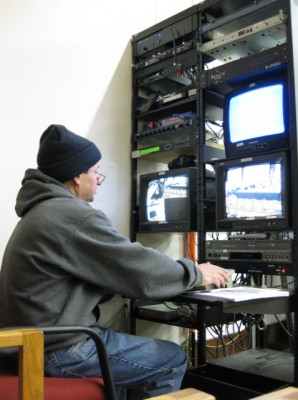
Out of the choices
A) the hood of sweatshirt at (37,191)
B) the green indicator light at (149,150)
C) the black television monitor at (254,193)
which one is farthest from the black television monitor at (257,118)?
the hood of sweatshirt at (37,191)

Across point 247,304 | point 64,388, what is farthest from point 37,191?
point 247,304

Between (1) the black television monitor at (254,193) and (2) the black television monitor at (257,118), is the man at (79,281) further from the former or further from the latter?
(2) the black television monitor at (257,118)

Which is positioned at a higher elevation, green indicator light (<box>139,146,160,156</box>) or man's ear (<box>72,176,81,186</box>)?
green indicator light (<box>139,146,160,156</box>)

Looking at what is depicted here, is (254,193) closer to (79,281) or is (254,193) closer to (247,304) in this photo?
(247,304)

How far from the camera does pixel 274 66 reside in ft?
6.40

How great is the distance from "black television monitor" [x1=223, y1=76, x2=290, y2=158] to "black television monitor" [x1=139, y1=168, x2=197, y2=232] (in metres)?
0.34

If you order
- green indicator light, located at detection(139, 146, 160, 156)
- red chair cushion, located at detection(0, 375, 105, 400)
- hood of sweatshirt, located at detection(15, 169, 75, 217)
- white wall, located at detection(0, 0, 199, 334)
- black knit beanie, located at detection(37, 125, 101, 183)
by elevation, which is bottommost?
red chair cushion, located at detection(0, 375, 105, 400)

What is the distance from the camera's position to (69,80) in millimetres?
2459

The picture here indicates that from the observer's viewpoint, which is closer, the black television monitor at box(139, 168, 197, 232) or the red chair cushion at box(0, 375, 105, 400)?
the red chair cushion at box(0, 375, 105, 400)

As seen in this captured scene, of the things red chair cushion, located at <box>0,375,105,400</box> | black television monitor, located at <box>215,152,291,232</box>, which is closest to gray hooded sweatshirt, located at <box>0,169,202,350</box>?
red chair cushion, located at <box>0,375,105,400</box>

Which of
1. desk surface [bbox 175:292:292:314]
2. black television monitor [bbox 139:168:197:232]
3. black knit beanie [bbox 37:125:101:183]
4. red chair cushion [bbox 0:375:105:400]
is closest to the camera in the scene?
red chair cushion [bbox 0:375:105:400]

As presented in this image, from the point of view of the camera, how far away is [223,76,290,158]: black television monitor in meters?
1.87

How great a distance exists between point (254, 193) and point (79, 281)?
0.99 meters

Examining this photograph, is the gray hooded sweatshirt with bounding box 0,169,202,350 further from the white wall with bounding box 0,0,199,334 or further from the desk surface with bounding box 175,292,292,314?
the white wall with bounding box 0,0,199,334
